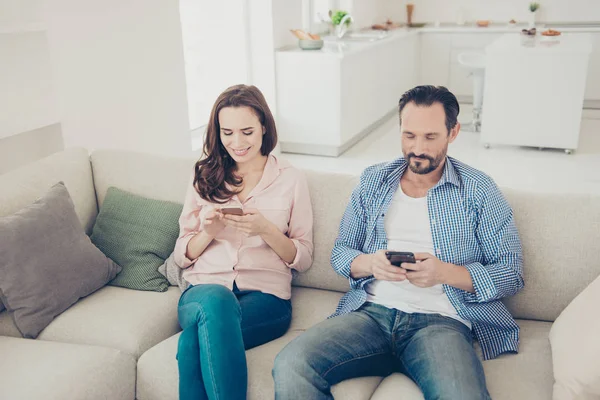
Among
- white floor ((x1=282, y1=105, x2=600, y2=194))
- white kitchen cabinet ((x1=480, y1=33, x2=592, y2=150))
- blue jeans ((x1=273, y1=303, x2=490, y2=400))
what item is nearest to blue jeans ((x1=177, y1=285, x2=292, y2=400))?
blue jeans ((x1=273, y1=303, x2=490, y2=400))

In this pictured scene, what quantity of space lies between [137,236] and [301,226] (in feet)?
2.01

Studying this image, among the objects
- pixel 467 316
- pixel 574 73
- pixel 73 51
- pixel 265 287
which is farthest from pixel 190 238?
pixel 574 73

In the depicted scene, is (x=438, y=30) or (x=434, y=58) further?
(x=434, y=58)

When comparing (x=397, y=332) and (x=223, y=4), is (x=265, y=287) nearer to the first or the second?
(x=397, y=332)

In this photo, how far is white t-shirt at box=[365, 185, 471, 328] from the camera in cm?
179

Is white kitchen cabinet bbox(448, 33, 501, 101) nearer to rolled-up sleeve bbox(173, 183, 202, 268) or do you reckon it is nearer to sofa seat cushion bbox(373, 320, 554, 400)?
rolled-up sleeve bbox(173, 183, 202, 268)

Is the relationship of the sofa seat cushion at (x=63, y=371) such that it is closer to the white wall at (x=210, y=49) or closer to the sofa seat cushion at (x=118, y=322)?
the sofa seat cushion at (x=118, y=322)

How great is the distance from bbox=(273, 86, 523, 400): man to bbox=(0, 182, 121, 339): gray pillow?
798 mm

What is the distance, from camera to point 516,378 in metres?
1.64

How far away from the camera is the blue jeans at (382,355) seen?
5.03ft

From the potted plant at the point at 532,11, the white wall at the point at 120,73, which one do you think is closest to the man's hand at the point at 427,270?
the white wall at the point at 120,73

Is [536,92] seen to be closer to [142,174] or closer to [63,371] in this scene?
[142,174]

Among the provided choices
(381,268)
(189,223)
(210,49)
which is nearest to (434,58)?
(210,49)

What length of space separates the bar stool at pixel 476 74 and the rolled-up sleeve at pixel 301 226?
→ 170 inches
